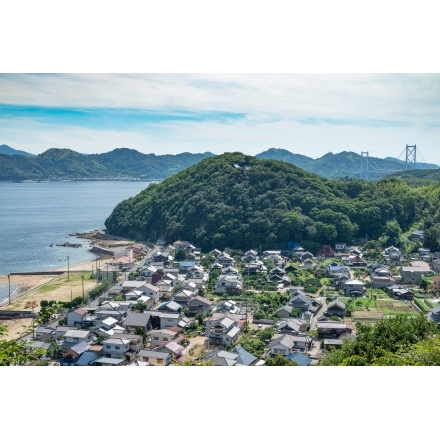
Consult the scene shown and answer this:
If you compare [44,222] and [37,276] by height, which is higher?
[44,222]

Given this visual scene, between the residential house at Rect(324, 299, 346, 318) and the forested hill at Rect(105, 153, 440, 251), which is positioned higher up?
the forested hill at Rect(105, 153, 440, 251)

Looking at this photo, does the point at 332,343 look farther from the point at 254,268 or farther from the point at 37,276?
the point at 37,276

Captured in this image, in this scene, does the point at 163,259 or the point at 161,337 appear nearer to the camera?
the point at 161,337

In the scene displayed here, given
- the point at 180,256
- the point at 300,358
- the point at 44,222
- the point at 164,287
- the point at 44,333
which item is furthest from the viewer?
the point at 44,222

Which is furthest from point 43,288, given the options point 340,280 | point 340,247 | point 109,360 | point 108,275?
point 340,247

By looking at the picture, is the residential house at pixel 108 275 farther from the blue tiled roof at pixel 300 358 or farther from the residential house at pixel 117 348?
the blue tiled roof at pixel 300 358

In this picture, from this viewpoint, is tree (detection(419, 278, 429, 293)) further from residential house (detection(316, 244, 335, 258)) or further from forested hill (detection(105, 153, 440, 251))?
forested hill (detection(105, 153, 440, 251))

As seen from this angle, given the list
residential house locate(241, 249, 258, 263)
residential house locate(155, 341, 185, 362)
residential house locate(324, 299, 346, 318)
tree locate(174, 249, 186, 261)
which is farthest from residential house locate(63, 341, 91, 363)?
tree locate(174, 249, 186, 261)

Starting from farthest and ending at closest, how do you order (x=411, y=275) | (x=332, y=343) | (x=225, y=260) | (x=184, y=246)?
(x=184, y=246), (x=225, y=260), (x=411, y=275), (x=332, y=343)
